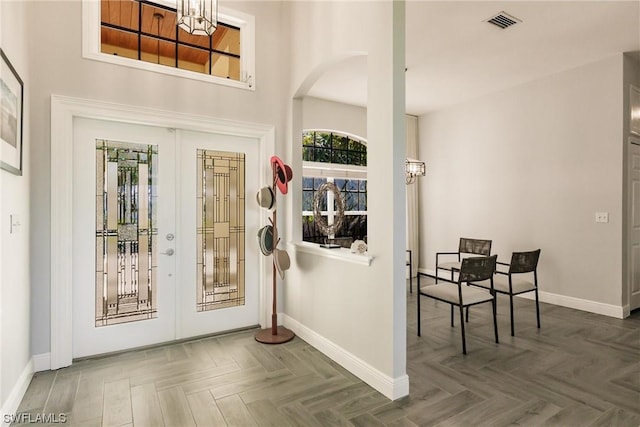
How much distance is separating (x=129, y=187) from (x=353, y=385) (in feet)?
8.31

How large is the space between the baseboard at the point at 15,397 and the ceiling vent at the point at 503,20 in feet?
15.5

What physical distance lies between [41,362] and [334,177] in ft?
14.4

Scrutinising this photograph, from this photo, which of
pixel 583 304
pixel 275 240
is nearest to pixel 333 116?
pixel 275 240

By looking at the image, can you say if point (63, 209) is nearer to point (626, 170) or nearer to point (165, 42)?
point (165, 42)

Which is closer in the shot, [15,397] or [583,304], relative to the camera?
[15,397]

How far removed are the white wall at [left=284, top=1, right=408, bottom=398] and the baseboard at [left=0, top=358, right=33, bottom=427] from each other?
215 centimetres

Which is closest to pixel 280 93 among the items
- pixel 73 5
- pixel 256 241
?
pixel 256 241

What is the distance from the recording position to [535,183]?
16.0ft

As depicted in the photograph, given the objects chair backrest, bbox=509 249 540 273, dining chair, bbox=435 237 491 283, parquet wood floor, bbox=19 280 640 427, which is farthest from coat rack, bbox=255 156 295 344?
dining chair, bbox=435 237 491 283

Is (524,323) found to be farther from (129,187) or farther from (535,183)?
(129,187)

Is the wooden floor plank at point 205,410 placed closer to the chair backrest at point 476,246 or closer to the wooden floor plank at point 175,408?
the wooden floor plank at point 175,408

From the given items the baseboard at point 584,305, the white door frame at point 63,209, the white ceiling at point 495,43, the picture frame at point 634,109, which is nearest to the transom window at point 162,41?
the white door frame at point 63,209

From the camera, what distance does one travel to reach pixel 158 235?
334 cm

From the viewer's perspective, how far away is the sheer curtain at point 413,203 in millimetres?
6504
